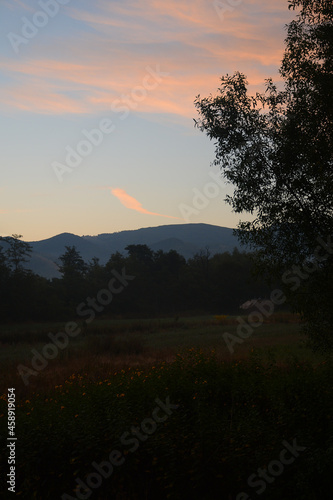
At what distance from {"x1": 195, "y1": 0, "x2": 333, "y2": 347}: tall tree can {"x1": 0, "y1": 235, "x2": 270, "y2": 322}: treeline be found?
6330 cm

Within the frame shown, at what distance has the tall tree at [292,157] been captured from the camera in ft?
46.2

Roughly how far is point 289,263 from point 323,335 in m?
2.76

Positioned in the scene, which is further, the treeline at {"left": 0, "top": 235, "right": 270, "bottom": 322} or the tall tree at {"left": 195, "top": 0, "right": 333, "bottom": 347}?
the treeline at {"left": 0, "top": 235, "right": 270, "bottom": 322}

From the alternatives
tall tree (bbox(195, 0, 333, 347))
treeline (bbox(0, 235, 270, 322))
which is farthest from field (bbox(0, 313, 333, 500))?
treeline (bbox(0, 235, 270, 322))

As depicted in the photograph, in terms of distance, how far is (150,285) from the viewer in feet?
324

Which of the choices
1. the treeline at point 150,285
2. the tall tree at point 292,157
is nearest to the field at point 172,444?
the tall tree at point 292,157

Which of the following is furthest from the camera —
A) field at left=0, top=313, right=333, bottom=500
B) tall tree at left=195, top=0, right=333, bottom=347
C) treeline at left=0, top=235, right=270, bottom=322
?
treeline at left=0, top=235, right=270, bottom=322

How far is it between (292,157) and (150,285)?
280 feet

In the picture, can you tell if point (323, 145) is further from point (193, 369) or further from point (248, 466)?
point (248, 466)

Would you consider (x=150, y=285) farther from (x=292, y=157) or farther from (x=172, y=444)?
(x=172, y=444)

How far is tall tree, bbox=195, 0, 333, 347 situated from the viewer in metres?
14.1

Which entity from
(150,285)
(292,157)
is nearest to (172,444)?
(292,157)

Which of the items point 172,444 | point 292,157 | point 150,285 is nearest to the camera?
point 172,444

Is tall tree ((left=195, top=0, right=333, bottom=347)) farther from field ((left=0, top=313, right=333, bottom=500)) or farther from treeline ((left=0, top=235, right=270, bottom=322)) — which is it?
treeline ((left=0, top=235, right=270, bottom=322))
